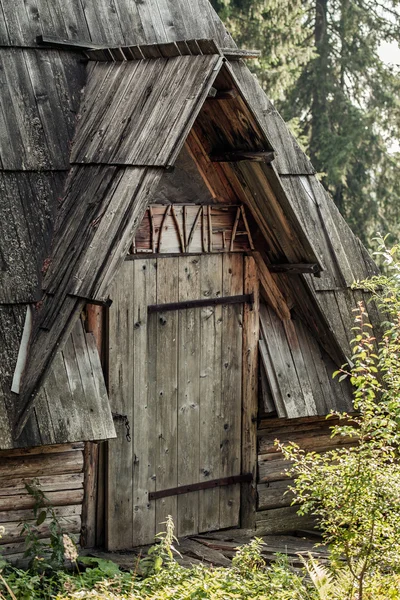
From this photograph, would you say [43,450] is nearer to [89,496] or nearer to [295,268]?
[89,496]

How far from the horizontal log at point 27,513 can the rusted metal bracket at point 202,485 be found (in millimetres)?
726

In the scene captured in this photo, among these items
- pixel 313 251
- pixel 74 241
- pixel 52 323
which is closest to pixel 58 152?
pixel 74 241

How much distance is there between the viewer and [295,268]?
8656mm

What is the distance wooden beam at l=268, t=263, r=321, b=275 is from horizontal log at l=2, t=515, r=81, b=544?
2.56m

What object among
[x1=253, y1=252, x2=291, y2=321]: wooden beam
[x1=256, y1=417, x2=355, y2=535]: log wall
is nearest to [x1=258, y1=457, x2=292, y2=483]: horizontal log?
[x1=256, y1=417, x2=355, y2=535]: log wall

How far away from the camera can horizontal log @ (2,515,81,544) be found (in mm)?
7750

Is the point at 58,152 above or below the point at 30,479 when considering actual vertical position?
above

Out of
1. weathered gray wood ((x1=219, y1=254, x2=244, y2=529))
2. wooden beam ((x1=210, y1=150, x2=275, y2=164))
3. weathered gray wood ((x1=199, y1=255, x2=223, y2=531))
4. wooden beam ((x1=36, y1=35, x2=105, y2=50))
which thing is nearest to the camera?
wooden beam ((x1=210, y1=150, x2=275, y2=164))

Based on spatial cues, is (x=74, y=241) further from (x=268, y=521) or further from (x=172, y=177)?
(x=268, y=521)

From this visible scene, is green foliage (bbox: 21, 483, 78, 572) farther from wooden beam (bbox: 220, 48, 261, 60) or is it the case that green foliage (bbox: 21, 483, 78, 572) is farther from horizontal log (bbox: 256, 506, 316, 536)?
wooden beam (bbox: 220, 48, 261, 60)

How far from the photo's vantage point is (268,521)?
9.30m

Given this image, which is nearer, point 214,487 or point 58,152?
point 58,152

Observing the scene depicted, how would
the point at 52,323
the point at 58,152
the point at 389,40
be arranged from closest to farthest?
the point at 52,323, the point at 58,152, the point at 389,40

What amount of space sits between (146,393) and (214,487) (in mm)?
1107
